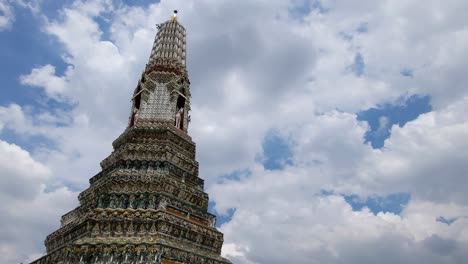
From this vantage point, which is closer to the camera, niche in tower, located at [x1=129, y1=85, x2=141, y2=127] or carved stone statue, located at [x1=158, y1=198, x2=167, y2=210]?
carved stone statue, located at [x1=158, y1=198, x2=167, y2=210]

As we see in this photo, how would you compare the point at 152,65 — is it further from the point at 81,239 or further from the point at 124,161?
the point at 81,239

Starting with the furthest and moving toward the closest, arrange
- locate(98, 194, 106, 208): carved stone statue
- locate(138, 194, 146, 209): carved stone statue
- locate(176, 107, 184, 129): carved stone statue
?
locate(176, 107, 184, 129): carved stone statue, locate(98, 194, 106, 208): carved stone statue, locate(138, 194, 146, 209): carved stone statue

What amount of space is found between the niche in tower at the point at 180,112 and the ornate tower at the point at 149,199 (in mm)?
11

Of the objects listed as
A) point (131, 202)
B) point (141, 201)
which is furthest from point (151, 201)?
point (131, 202)

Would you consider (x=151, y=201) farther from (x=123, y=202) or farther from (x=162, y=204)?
(x=123, y=202)

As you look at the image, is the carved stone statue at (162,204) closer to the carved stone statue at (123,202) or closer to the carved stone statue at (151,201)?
the carved stone statue at (151,201)

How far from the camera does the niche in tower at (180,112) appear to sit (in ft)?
155

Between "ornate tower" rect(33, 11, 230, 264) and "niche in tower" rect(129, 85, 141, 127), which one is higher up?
"niche in tower" rect(129, 85, 141, 127)

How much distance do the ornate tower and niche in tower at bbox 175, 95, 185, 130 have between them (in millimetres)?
11

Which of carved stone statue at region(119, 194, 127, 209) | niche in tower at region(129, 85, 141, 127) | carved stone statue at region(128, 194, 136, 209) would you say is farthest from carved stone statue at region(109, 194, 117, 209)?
niche in tower at region(129, 85, 141, 127)

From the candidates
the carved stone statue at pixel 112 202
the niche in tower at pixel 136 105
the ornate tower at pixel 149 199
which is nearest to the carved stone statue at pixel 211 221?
the ornate tower at pixel 149 199

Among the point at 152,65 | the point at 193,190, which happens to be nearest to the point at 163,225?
the point at 193,190

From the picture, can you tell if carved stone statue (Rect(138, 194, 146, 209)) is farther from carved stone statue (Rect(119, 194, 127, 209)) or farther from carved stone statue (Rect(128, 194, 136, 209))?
carved stone statue (Rect(119, 194, 127, 209))

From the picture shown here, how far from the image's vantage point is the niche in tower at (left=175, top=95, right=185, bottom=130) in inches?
1863
